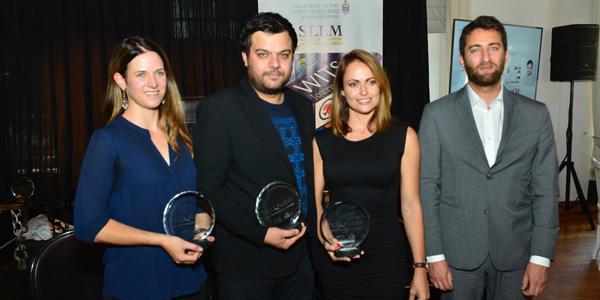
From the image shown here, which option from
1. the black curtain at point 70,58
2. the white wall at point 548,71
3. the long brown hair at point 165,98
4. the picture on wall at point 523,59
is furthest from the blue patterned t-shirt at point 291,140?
the white wall at point 548,71

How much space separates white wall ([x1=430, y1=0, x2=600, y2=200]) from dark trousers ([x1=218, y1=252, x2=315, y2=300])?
533 centimetres

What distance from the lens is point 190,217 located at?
5.87ft

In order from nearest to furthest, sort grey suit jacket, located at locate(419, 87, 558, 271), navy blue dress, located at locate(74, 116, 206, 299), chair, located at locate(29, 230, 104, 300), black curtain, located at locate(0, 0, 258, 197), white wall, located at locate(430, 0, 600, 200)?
1. navy blue dress, located at locate(74, 116, 206, 299)
2. chair, located at locate(29, 230, 104, 300)
3. grey suit jacket, located at locate(419, 87, 558, 271)
4. black curtain, located at locate(0, 0, 258, 197)
5. white wall, located at locate(430, 0, 600, 200)

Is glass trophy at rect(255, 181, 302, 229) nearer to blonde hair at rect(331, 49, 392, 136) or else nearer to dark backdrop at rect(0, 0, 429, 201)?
blonde hair at rect(331, 49, 392, 136)

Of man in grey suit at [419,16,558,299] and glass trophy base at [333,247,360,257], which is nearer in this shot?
glass trophy base at [333,247,360,257]

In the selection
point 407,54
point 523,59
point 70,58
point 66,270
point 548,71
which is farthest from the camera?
point 548,71

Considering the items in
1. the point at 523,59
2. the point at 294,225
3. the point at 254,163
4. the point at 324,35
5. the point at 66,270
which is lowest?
the point at 66,270

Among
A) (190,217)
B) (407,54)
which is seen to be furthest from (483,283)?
(407,54)

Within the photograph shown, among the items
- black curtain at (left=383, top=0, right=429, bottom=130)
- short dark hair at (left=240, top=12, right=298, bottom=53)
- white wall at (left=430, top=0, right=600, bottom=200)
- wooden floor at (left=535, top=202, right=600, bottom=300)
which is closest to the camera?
short dark hair at (left=240, top=12, right=298, bottom=53)

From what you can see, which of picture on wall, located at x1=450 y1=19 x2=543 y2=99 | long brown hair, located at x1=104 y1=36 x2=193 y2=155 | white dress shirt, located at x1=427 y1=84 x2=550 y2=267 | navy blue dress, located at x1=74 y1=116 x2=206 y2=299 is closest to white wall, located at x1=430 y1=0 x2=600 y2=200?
picture on wall, located at x1=450 y1=19 x2=543 y2=99

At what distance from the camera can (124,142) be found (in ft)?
5.71

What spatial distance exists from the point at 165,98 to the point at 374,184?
2.77ft

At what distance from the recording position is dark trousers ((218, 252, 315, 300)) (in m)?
2.03

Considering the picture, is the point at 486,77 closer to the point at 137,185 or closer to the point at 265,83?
the point at 265,83
